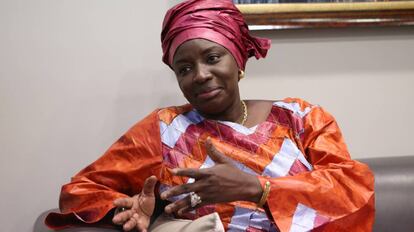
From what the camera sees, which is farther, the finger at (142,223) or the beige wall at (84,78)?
the beige wall at (84,78)

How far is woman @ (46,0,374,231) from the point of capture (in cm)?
124

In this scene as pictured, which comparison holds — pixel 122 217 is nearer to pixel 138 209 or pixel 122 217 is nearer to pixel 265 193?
pixel 138 209

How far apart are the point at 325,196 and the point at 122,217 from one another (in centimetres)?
54

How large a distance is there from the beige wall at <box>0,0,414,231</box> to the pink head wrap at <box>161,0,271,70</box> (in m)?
0.28

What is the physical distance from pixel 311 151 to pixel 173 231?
1.59ft

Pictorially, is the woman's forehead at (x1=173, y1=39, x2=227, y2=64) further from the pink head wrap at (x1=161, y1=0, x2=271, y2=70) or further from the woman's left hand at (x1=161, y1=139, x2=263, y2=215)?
the woman's left hand at (x1=161, y1=139, x2=263, y2=215)

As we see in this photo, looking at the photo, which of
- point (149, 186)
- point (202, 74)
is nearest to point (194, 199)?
point (149, 186)

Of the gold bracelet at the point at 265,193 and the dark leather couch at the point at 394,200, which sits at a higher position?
the gold bracelet at the point at 265,193

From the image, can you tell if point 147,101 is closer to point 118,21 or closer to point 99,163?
point 118,21

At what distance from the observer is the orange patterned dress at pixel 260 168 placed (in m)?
1.24

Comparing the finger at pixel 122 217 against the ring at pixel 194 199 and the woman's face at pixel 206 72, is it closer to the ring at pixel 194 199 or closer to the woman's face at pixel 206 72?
the ring at pixel 194 199

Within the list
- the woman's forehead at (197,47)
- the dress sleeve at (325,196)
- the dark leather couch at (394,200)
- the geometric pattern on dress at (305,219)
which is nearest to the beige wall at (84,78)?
the dark leather couch at (394,200)

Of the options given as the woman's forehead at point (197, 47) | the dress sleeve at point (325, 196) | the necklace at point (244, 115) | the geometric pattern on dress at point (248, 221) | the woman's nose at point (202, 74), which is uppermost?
the woman's forehead at point (197, 47)

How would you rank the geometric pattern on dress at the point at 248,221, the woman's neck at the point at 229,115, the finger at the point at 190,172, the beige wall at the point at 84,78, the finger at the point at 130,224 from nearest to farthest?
1. the finger at the point at 190,172
2. the finger at the point at 130,224
3. the geometric pattern on dress at the point at 248,221
4. the woman's neck at the point at 229,115
5. the beige wall at the point at 84,78
